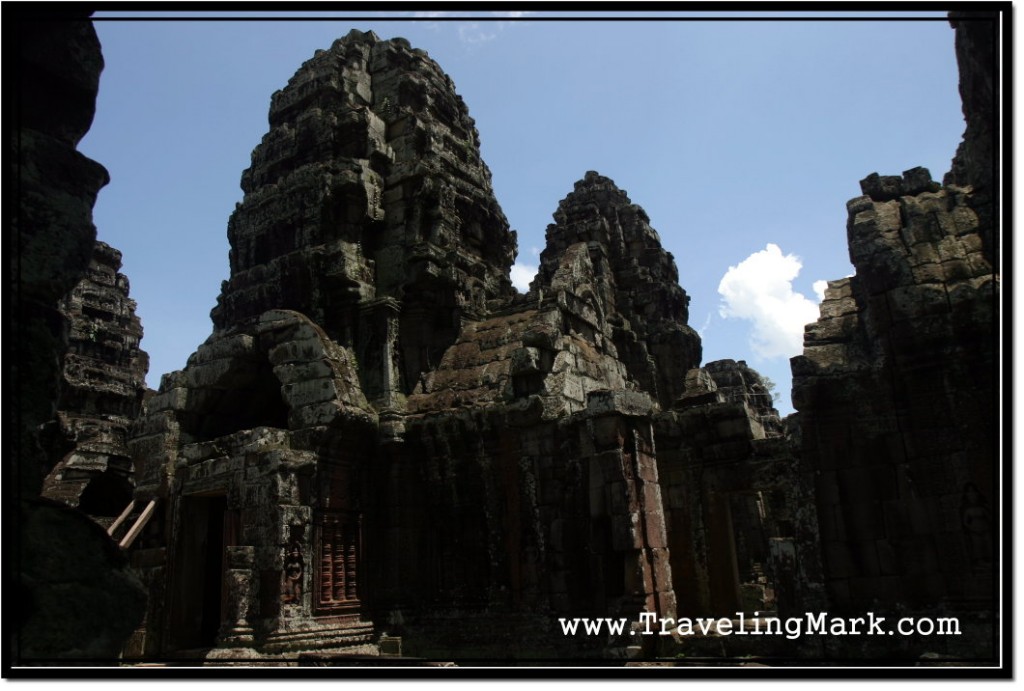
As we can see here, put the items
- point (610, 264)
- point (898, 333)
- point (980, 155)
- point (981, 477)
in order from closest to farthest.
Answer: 1. point (980, 155)
2. point (981, 477)
3. point (898, 333)
4. point (610, 264)

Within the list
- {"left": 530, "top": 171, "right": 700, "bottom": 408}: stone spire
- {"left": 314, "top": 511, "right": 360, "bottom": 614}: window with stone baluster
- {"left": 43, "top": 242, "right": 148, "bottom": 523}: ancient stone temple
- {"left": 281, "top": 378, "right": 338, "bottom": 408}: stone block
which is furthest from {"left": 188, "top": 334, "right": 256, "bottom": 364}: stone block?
{"left": 530, "top": 171, "right": 700, "bottom": 408}: stone spire

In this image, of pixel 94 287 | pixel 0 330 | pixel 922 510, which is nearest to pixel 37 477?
pixel 0 330

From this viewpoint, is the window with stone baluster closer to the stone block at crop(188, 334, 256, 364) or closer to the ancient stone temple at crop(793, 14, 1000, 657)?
the stone block at crop(188, 334, 256, 364)

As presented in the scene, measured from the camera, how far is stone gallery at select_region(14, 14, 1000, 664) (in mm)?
3750

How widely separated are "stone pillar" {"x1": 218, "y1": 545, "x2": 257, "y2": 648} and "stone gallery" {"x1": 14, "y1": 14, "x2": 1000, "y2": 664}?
0.03 meters

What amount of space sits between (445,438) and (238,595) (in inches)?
139

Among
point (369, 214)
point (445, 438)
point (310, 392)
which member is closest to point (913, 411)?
point (445, 438)

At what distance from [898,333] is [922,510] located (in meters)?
1.45

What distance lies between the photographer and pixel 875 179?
7672 millimetres

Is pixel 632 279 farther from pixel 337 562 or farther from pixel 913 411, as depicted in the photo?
pixel 913 411

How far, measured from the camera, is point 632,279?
25.2m

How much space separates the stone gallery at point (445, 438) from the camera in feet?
12.3

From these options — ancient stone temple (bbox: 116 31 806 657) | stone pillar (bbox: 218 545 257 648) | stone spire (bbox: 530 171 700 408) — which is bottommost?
stone pillar (bbox: 218 545 257 648)

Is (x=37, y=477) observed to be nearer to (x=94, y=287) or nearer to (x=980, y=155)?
(x=980, y=155)
